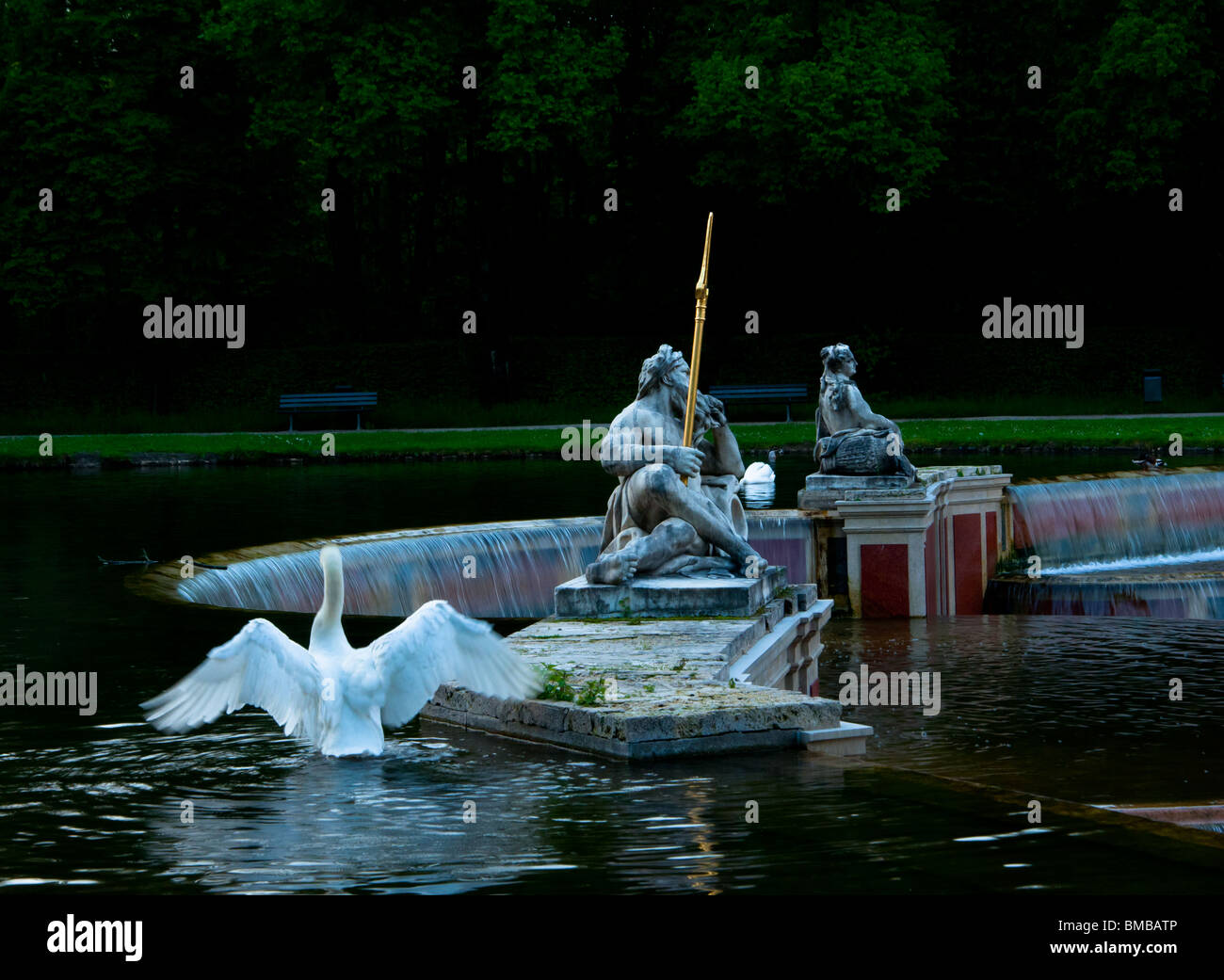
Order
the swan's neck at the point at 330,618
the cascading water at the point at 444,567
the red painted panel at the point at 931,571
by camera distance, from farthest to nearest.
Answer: the red painted panel at the point at 931,571 < the cascading water at the point at 444,567 < the swan's neck at the point at 330,618

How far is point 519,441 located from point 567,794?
22480mm

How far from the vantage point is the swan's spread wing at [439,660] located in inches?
294

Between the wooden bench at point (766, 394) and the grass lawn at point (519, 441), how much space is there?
2.51 m

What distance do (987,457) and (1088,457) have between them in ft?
4.88

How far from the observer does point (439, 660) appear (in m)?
7.51

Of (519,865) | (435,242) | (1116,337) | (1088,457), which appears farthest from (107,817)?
(435,242)

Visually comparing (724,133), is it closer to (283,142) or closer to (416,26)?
(416,26)

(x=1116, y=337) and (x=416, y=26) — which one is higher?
(x=416, y=26)

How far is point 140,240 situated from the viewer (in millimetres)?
37375

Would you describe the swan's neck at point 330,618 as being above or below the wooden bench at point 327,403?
below

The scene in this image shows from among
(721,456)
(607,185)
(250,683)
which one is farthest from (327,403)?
(250,683)

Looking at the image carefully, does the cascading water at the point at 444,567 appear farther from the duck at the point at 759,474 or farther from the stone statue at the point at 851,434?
the duck at the point at 759,474

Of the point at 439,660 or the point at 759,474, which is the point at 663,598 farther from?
the point at 759,474

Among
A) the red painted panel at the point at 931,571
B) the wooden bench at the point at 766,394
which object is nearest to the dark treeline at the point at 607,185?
the wooden bench at the point at 766,394
